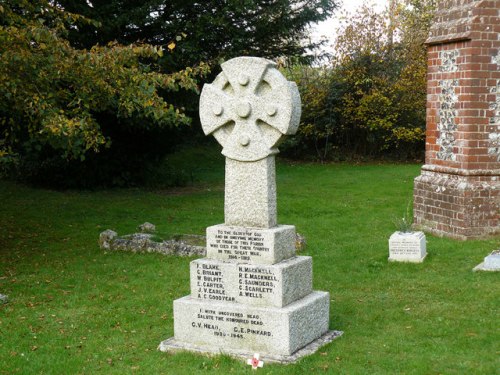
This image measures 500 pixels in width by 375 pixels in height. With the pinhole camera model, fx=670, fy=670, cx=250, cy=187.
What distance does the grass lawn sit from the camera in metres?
6.68

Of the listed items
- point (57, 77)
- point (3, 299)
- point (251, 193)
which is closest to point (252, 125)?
point (251, 193)

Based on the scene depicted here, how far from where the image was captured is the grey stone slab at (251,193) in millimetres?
6898

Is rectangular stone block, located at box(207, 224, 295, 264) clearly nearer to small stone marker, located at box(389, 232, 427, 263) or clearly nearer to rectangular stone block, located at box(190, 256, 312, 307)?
rectangular stone block, located at box(190, 256, 312, 307)

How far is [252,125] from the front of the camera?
6953mm

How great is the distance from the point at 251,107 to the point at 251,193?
0.89 metres

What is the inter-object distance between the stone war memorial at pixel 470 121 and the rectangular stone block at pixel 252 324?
6.26m

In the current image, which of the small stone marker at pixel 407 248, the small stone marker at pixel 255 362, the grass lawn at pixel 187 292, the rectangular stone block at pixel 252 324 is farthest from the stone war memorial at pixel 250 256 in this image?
the small stone marker at pixel 407 248

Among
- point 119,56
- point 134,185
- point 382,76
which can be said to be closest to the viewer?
point 119,56

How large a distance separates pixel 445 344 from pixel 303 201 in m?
11.0

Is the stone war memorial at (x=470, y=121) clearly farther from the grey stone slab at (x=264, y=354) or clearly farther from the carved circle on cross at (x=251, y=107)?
the carved circle on cross at (x=251, y=107)

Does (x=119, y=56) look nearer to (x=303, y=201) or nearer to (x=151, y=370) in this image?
(x=151, y=370)

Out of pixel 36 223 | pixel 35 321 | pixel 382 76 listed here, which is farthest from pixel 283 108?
pixel 382 76

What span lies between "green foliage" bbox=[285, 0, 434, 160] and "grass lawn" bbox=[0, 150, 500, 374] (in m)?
10.2

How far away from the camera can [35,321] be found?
823 centimetres
